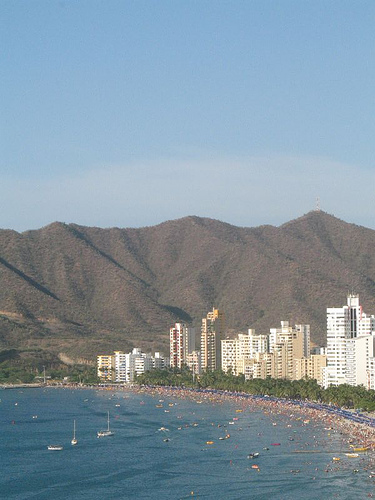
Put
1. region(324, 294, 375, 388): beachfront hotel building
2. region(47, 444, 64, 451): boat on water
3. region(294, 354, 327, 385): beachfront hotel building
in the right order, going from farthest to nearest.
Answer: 1. region(294, 354, 327, 385): beachfront hotel building
2. region(324, 294, 375, 388): beachfront hotel building
3. region(47, 444, 64, 451): boat on water

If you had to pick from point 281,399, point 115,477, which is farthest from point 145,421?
point 115,477

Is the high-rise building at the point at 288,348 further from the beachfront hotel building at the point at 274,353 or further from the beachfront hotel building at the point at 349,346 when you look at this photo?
the beachfront hotel building at the point at 349,346

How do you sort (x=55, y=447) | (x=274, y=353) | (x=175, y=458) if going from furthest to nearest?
(x=274, y=353) < (x=55, y=447) < (x=175, y=458)

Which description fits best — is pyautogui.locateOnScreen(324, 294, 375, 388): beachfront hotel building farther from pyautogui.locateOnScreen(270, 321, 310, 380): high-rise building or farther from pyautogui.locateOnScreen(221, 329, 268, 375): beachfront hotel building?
pyautogui.locateOnScreen(221, 329, 268, 375): beachfront hotel building

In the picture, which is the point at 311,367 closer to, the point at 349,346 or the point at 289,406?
the point at 349,346

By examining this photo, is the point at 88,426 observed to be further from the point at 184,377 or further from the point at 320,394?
the point at 184,377

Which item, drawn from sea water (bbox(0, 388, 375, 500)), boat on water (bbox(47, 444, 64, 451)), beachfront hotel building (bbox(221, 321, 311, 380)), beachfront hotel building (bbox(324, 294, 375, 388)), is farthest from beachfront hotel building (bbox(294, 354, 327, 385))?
boat on water (bbox(47, 444, 64, 451))

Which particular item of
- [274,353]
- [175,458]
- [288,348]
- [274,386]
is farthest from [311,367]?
[175,458]
